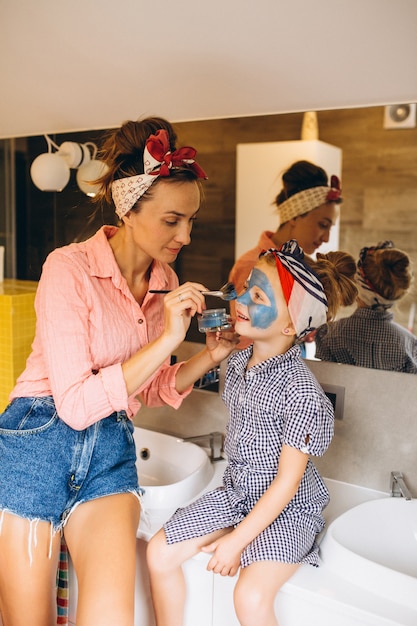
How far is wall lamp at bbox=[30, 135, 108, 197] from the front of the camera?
2197 mm

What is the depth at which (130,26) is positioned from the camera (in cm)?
188

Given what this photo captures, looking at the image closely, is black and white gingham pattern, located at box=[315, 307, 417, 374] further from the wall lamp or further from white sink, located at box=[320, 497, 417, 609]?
the wall lamp

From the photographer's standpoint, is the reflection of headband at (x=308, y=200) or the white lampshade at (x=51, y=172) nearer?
the reflection of headband at (x=308, y=200)

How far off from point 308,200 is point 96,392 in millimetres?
852

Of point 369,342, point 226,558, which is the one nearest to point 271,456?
point 226,558

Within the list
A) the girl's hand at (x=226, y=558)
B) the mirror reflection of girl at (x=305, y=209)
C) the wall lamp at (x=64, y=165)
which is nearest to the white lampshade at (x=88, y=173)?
the wall lamp at (x=64, y=165)

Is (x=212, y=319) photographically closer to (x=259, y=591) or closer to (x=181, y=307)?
(x=181, y=307)

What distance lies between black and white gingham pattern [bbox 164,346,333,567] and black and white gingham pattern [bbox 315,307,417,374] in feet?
0.95

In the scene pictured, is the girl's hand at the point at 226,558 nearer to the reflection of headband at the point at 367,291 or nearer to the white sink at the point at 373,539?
the white sink at the point at 373,539

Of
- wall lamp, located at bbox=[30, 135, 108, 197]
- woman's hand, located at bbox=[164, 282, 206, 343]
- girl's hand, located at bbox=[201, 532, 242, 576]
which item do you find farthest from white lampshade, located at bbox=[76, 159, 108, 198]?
girl's hand, located at bbox=[201, 532, 242, 576]

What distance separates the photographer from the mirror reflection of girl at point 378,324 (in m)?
1.77

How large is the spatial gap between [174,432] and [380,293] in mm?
945

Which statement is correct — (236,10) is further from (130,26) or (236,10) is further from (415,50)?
(415,50)

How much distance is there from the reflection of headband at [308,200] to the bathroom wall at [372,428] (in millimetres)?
461
